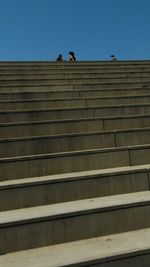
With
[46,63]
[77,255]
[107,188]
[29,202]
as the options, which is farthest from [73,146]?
[46,63]

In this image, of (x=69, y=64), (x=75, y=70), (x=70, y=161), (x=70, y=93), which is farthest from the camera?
(x=69, y=64)

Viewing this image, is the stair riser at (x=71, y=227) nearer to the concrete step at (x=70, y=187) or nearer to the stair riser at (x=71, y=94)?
the concrete step at (x=70, y=187)

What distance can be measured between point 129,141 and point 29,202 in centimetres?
198

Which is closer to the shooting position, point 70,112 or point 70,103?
point 70,112

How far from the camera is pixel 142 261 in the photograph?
3133 millimetres

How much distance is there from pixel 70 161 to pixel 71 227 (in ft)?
3.76

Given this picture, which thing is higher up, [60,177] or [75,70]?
[75,70]

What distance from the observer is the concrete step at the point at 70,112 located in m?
5.52

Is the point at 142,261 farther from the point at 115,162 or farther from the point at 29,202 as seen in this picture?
the point at 115,162

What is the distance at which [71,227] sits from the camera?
341 cm

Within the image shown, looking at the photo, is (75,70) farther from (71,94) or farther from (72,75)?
(71,94)

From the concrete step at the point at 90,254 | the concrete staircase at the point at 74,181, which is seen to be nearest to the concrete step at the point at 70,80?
the concrete staircase at the point at 74,181

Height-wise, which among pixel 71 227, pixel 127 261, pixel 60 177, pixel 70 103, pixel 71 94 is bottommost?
pixel 127 261

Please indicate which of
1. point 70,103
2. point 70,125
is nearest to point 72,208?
point 70,125
